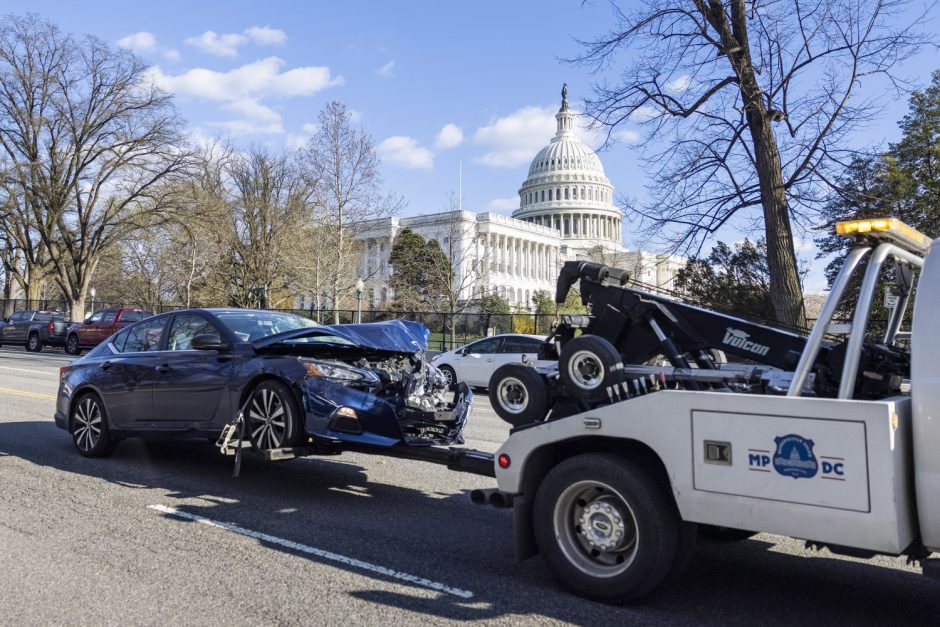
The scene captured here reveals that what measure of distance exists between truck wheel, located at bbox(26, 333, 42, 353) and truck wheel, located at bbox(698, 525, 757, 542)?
3477cm

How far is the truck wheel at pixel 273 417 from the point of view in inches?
253

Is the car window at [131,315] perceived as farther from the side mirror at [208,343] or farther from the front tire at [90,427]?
the side mirror at [208,343]

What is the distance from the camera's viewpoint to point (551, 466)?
185 inches

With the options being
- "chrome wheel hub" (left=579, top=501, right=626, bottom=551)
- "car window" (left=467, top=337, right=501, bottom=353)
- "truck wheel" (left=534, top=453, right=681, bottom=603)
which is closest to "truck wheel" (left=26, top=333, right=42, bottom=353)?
"car window" (left=467, top=337, right=501, bottom=353)

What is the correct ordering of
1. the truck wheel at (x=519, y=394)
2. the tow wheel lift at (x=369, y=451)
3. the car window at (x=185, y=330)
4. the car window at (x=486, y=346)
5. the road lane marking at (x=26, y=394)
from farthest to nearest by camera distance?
the car window at (x=486, y=346) < the road lane marking at (x=26, y=394) < the car window at (x=185, y=330) < the tow wheel lift at (x=369, y=451) < the truck wheel at (x=519, y=394)

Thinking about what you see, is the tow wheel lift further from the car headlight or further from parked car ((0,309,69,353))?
parked car ((0,309,69,353))

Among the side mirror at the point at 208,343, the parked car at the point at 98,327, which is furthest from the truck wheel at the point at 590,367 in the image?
the parked car at the point at 98,327

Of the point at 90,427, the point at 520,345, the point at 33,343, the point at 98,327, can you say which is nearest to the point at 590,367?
the point at 90,427

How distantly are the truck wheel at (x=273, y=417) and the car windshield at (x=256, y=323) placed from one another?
824mm

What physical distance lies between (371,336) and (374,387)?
66 centimetres

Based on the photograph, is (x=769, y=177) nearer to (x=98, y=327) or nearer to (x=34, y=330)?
(x=98, y=327)

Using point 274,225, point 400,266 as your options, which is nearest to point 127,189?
point 274,225

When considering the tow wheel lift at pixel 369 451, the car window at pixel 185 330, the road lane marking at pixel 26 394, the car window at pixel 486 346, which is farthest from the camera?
the car window at pixel 486 346

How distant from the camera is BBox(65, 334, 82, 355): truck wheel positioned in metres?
31.9
